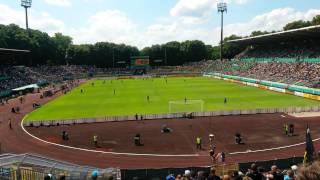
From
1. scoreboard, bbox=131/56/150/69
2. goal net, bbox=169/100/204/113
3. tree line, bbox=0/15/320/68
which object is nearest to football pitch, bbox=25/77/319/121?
goal net, bbox=169/100/204/113

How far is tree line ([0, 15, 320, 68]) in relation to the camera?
145750 mm

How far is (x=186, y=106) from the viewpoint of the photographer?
191ft

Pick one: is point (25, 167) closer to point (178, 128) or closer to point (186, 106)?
point (178, 128)

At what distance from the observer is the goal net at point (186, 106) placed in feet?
179

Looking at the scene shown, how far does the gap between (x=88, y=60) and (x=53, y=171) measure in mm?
155748

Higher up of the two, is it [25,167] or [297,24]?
[297,24]

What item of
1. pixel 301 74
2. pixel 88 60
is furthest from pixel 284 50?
pixel 88 60

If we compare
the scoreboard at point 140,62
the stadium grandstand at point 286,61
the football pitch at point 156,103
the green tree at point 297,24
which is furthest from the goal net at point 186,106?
the green tree at point 297,24

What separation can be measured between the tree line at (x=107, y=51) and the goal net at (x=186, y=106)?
96.2 meters

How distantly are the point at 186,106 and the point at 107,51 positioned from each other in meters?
117

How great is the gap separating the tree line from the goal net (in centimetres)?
9623

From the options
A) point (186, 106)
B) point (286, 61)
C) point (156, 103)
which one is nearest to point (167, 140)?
point (186, 106)

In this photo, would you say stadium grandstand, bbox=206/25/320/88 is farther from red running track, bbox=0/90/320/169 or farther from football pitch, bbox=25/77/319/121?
red running track, bbox=0/90/320/169

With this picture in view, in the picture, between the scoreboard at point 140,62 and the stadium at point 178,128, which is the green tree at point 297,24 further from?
the scoreboard at point 140,62
